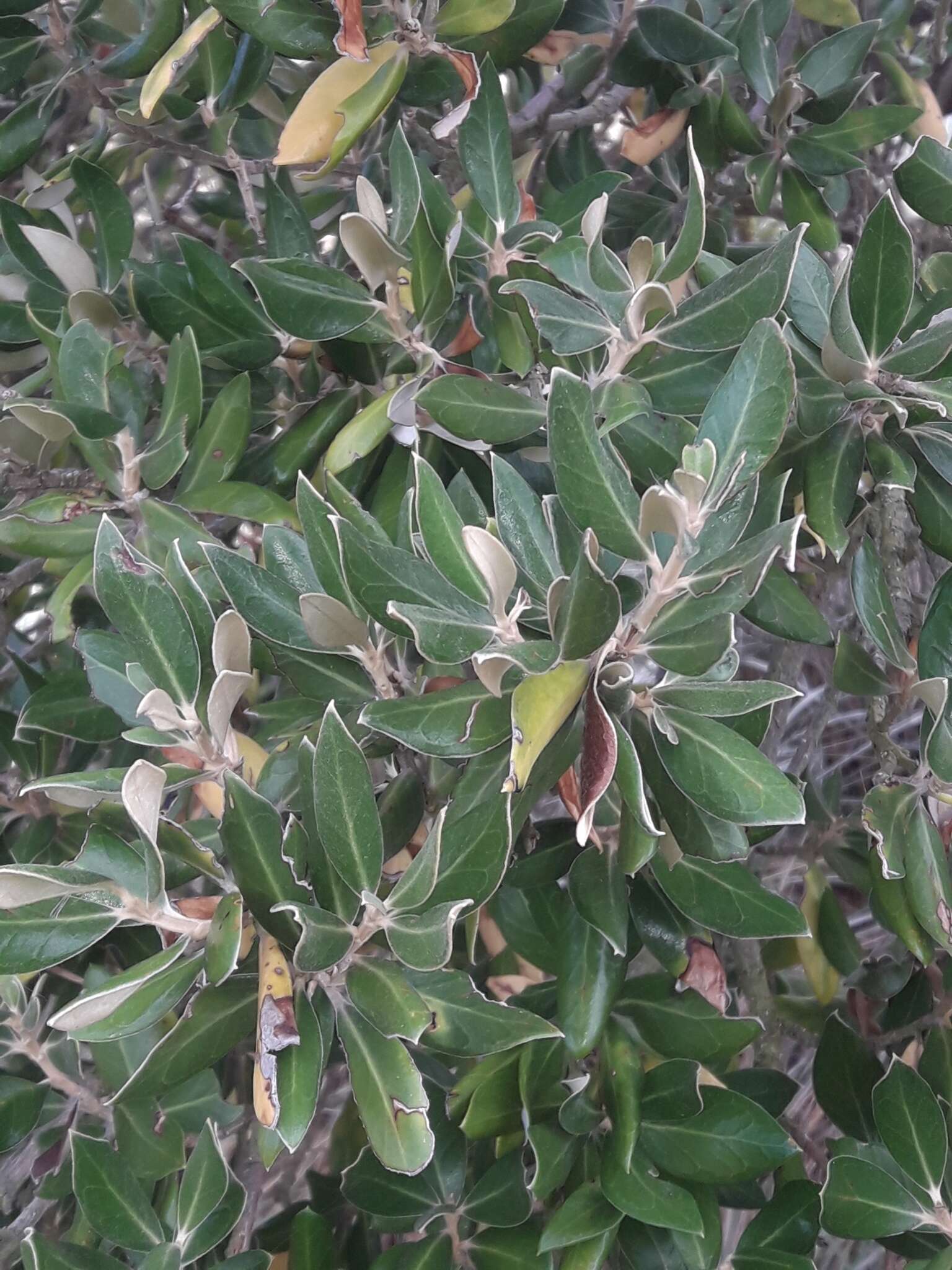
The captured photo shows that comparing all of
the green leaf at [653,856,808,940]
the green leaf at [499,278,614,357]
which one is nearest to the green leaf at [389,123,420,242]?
the green leaf at [499,278,614,357]

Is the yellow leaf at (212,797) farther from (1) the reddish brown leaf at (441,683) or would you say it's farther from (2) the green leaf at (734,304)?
(2) the green leaf at (734,304)

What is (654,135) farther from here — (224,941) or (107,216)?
(224,941)

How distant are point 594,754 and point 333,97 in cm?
63

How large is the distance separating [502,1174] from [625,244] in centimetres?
109

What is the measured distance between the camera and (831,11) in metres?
1.23

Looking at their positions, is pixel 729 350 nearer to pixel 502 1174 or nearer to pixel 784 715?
pixel 784 715

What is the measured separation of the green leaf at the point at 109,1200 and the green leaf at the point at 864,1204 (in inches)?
22.1

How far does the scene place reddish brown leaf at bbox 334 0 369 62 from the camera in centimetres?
77

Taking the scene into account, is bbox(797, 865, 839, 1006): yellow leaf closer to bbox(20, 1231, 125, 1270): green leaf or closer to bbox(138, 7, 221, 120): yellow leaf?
bbox(20, 1231, 125, 1270): green leaf

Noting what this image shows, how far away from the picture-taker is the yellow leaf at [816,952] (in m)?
1.08

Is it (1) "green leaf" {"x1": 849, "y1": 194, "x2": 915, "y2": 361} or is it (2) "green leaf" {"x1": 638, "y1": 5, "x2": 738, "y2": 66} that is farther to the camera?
(2) "green leaf" {"x1": 638, "y1": 5, "x2": 738, "y2": 66}

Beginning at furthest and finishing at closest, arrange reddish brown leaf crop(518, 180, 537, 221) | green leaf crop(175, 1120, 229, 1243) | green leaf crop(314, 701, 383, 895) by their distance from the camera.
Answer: reddish brown leaf crop(518, 180, 537, 221), green leaf crop(175, 1120, 229, 1243), green leaf crop(314, 701, 383, 895)

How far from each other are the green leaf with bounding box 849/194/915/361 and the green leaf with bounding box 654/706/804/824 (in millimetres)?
363

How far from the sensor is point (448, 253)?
2.58ft
